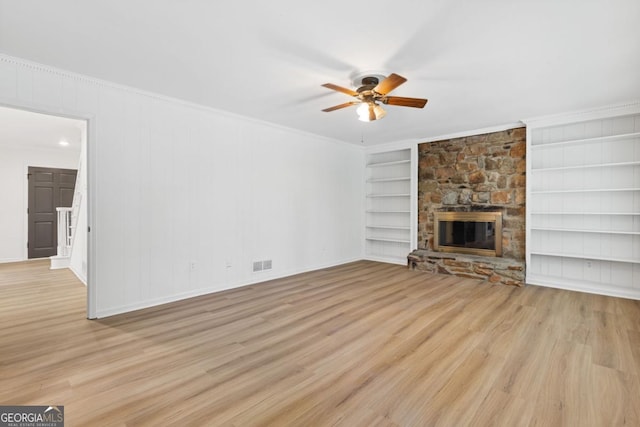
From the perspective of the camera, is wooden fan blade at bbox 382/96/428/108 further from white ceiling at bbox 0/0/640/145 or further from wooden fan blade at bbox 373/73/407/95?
white ceiling at bbox 0/0/640/145

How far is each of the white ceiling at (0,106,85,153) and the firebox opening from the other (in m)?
6.43

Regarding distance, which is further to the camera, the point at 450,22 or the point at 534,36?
the point at 534,36

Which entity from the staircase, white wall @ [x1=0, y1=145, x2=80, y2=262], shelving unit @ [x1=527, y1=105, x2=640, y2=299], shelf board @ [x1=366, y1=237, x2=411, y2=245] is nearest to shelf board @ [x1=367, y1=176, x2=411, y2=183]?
shelf board @ [x1=366, y1=237, x2=411, y2=245]

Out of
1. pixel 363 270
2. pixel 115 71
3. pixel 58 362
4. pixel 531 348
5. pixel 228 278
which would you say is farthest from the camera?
pixel 363 270

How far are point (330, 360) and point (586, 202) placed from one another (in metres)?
4.49

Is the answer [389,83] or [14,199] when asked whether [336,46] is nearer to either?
[389,83]

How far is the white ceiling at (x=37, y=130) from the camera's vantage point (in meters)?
4.65

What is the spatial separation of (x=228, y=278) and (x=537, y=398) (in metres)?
3.62

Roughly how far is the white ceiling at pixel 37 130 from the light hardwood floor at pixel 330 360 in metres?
2.72

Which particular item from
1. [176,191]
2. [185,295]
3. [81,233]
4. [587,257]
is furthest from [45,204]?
[587,257]

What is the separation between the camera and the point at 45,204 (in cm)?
686

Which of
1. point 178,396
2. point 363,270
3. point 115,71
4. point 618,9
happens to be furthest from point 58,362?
point 618,9

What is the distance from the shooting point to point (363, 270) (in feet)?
18.4

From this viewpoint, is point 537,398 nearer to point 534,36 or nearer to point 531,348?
point 531,348
